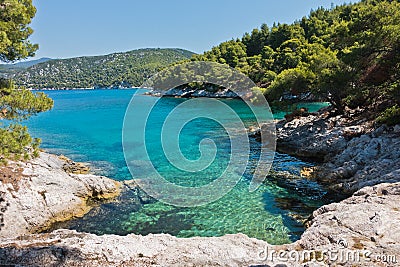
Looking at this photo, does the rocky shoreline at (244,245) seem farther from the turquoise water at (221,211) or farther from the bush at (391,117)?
the bush at (391,117)

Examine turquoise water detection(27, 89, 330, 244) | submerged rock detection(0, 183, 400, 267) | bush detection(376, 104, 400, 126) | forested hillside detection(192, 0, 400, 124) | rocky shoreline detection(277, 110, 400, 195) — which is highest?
forested hillside detection(192, 0, 400, 124)

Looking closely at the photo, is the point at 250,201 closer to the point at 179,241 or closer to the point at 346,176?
the point at 346,176

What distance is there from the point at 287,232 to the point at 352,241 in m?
3.78

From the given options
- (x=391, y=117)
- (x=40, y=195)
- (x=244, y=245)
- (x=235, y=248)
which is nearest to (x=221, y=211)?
(x=244, y=245)

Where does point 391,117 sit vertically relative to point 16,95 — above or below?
above

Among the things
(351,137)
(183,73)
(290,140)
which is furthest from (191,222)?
(183,73)

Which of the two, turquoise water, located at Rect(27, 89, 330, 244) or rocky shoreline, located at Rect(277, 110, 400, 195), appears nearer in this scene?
turquoise water, located at Rect(27, 89, 330, 244)

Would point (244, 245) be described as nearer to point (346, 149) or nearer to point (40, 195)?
point (40, 195)

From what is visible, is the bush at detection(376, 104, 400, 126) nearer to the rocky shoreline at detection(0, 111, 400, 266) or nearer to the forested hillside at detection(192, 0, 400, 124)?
the forested hillside at detection(192, 0, 400, 124)

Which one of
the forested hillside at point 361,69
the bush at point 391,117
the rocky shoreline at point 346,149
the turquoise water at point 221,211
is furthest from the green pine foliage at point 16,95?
the bush at point 391,117

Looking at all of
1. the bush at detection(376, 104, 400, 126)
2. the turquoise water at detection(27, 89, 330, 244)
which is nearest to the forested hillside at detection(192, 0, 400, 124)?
the bush at detection(376, 104, 400, 126)

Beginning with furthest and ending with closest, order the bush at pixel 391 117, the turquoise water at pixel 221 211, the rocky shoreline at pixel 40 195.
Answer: the bush at pixel 391 117, the turquoise water at pixel 221 211, the rocky shoreline at pixel 40 195

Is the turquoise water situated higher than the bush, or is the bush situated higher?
the bush

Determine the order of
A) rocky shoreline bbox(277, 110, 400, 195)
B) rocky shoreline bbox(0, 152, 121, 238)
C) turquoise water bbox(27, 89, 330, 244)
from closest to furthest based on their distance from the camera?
rocky shoreline bbox(0, 152, 121, 238) < turquoise water bbox(27, 89, 330, 244) < rocky shoreline bbox(277, 110, 400, 195)
